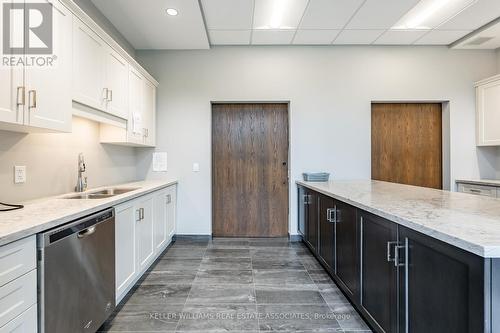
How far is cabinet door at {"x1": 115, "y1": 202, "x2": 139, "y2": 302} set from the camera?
6.81 ft

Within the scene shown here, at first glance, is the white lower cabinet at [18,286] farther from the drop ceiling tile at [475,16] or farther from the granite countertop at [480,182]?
the granite countertop at [480,182]

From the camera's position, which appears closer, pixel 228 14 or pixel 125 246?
pixel 125 246

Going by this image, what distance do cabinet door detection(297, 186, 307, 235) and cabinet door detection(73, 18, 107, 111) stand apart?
258 cm

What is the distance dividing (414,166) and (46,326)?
466 cm

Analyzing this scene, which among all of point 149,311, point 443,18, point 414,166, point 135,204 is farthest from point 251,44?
point 149,311

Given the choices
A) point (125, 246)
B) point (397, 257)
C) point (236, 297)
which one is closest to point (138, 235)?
point (125, 246)

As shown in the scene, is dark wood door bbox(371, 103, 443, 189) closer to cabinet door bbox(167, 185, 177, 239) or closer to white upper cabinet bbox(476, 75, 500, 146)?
white upper cabinet bbox(476, 75, 500, 146)

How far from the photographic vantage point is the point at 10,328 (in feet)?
3.58

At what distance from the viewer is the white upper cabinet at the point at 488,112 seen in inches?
150

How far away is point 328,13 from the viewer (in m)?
3.20

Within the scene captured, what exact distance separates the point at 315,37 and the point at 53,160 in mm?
3445

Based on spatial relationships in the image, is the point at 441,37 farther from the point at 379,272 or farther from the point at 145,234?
the point at 145,234

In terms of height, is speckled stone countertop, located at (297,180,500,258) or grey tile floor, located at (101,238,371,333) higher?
speckled stone countertop, located at (297,180,500,258)

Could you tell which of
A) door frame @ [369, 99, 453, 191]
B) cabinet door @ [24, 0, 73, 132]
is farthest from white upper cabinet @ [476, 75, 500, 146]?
cabinet door @ [24, 0, 73, 132]
